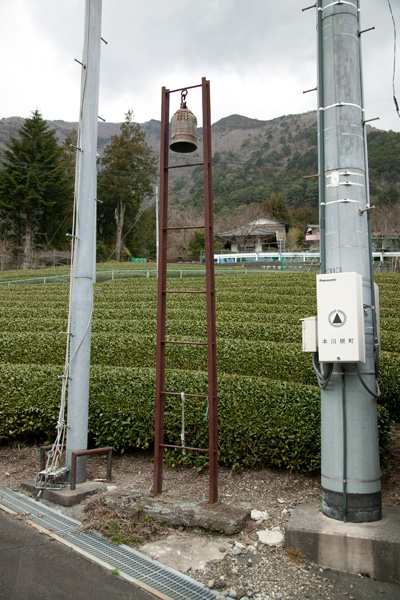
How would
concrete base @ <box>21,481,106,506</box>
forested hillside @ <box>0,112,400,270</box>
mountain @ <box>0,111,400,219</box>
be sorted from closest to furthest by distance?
concrete base @ <box>21,481,106,506</box> < forested hillside @ <box>0,112,400,270</box> < mountain @ <box>0,111,400,219</box>

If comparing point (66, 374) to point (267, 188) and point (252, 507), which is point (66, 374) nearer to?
point (252, 507)

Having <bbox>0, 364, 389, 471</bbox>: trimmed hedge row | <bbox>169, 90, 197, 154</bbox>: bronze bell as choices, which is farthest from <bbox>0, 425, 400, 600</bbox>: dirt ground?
<bbox>169, 90, 197, 154</bbox>: bronze bell

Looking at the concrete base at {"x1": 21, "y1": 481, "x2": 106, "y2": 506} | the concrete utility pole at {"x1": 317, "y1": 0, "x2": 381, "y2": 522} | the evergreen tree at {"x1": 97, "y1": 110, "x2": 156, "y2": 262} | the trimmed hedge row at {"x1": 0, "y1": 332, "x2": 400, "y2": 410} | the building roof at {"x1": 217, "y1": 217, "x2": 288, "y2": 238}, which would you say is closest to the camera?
the concrete utility pole at {"x1": 317, "y1": 0, "x2": 381, "y2": 522}

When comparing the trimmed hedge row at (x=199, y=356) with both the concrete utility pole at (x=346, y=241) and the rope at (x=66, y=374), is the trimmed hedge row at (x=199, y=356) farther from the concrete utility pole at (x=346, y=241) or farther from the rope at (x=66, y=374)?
the concrete utility pole at (x=346, y=241)

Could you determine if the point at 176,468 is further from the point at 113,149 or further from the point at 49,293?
the point at 113,149

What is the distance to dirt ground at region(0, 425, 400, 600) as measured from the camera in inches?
119

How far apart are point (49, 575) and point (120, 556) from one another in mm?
526

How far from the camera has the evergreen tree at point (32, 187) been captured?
1457 inches

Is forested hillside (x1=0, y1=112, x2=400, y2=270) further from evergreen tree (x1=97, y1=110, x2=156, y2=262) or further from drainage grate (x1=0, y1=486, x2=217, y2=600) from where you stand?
drainage grate (x1=0, y1=486, x2=217, y2=600)

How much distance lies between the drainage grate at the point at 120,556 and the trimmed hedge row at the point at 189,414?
52.6 inches

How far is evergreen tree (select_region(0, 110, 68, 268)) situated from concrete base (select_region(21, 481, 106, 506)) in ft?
115

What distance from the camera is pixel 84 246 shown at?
507 centimetres

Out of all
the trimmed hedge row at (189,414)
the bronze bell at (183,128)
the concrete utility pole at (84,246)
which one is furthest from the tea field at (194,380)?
the bronze bell at (183,128)

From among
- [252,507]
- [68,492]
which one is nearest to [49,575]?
[68,492]
